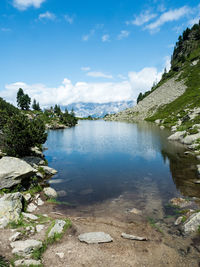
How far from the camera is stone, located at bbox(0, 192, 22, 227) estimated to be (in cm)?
1188

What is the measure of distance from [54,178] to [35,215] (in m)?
10.7

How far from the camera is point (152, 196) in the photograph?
18359 millimetres

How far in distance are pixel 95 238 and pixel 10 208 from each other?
709cm

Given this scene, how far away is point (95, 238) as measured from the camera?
429 inches

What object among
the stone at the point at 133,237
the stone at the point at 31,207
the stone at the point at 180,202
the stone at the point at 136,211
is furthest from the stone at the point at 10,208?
the stone at the point at 180,202

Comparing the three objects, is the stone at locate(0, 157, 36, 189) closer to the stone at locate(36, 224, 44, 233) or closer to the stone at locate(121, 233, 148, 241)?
the stone at locate(36, 224, 44, 233)

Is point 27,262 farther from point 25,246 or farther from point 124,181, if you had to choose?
point 124,181

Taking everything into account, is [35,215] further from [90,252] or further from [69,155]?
[69,155]

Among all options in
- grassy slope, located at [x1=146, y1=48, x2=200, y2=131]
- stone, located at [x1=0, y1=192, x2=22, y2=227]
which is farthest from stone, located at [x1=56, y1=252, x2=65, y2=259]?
grassy slope, located at [x1=146, y1=48, x2=200, y2=131]

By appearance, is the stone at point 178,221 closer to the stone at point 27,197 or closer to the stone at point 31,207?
the stone at point 31,207

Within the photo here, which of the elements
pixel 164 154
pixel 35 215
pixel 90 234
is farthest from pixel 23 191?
pixel 164 154

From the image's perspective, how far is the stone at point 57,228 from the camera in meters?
11.1

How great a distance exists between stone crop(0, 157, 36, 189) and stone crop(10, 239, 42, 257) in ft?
31.1

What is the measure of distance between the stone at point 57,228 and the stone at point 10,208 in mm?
3024
